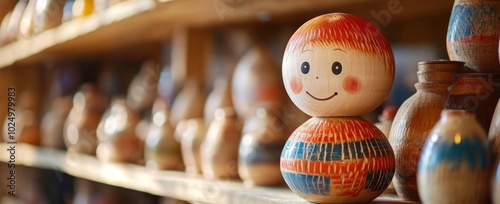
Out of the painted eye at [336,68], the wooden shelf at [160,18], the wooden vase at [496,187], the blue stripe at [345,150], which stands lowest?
the wooden vase at [496,187]

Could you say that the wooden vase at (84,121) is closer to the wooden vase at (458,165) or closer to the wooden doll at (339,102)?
the wooden doll at (339,102)

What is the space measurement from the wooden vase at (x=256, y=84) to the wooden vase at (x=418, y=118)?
0.47 m

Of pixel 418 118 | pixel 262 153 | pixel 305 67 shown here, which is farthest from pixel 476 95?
pixel 262 153

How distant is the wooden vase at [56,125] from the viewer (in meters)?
1.70

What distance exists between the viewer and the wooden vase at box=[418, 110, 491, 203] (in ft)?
1.67

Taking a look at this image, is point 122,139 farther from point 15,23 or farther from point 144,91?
point 15,23

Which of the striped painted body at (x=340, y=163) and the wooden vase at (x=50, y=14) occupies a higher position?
the wooden vase at (x=50, y=14)

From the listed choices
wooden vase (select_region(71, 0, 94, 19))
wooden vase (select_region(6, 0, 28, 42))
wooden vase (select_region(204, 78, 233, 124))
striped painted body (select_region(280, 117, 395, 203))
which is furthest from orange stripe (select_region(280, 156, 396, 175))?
wooden vase (select_region(6, 0, 28, 42))

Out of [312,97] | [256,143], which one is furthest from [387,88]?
[256,143]

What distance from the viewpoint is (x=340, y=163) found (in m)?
0.63

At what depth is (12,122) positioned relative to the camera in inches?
72.4

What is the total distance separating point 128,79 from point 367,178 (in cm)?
141

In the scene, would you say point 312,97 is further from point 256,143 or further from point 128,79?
point 128,79

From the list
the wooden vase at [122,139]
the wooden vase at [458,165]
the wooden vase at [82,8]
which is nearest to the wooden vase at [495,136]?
the wooden vase at [458,165]
